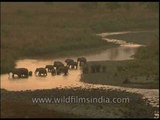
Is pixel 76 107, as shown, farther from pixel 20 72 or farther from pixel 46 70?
pixel 46 70

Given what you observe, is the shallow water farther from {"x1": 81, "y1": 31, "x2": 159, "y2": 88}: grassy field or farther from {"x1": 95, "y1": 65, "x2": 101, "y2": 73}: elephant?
{"x1": 95, "y1": 65, "x2": 101, "y2": 73}: elephant

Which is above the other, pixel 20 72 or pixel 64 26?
pixel 20 72

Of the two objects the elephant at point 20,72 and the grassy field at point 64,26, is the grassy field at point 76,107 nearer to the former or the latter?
the elephant at point 20,72

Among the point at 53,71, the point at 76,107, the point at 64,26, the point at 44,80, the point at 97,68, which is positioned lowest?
the point at 64,26

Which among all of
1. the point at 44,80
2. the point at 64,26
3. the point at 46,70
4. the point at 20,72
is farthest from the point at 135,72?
the point at 64,26

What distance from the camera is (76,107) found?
19.4 m

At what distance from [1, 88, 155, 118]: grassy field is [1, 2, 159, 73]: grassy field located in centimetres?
613

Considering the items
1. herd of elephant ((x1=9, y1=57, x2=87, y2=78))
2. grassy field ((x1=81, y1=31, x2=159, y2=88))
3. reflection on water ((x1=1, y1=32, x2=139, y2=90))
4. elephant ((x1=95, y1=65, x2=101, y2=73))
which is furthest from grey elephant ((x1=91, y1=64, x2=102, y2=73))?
herd of elephant ((x1=9, y1=57, x2=87, y2=78))

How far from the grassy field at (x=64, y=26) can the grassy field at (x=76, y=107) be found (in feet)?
20.1

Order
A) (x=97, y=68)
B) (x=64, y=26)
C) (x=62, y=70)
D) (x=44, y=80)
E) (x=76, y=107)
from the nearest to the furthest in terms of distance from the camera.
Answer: (x=76, y=107) → (x=44, y=80) → (x=62, y=70) → (x=97, y=68) → (x=64, y=26)

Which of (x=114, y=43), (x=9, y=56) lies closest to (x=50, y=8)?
(x=114, y=43)

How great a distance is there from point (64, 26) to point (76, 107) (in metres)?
25.1

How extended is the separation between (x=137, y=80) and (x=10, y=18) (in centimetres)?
2497

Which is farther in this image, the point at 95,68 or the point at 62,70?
the point at 95,68
